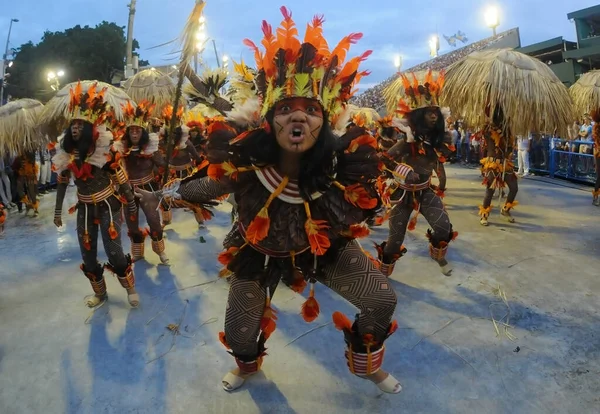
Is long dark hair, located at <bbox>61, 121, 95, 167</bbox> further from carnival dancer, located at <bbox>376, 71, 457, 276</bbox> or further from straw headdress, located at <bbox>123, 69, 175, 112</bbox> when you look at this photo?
straw headdress, located at <bbox>123, 69, 175, 112</bbox>

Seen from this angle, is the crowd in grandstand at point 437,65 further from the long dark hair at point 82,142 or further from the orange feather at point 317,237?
the orange feather at point 317,237

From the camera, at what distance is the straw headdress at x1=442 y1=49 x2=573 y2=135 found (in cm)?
619

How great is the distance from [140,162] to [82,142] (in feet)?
5.24

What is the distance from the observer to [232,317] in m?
2.38

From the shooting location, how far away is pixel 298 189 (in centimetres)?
221

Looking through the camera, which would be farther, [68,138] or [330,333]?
[68,138]

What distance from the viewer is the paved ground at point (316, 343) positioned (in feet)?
8.18

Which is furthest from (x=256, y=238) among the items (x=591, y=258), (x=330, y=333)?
(x=591, y=258)

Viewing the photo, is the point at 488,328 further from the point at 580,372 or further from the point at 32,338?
the point at 32,338

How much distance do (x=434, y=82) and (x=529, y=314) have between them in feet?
7.47

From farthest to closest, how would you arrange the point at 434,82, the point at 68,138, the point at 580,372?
1. the point at 434,82
2. the point at 68,138
3. the point at 580,372

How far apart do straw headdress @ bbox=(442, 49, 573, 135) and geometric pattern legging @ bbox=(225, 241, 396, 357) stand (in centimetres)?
485

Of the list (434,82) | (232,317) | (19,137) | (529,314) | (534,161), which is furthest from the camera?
(534,161)

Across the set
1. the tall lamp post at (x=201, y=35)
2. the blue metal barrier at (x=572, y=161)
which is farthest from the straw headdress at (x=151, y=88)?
the blue metal barrier at (x=572, y=161)
